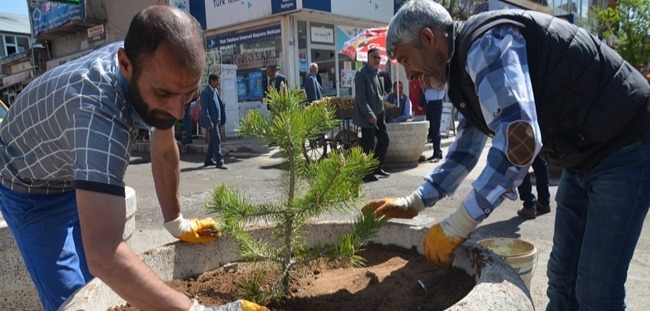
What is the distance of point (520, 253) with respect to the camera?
2172 mm

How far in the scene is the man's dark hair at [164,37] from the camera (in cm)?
114

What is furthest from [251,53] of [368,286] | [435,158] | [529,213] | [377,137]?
[368,286]

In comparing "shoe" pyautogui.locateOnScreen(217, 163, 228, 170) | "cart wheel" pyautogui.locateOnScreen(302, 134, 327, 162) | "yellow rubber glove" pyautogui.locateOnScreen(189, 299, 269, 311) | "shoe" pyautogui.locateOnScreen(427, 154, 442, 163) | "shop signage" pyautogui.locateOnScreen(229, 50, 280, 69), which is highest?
"shop signage" pyautogui.locateOnScreen(229, 50, 280, 69)

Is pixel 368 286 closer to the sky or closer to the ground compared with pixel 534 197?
closer to the sky

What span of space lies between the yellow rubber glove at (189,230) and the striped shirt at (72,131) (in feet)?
1.33

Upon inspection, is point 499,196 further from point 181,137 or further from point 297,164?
point 181,137

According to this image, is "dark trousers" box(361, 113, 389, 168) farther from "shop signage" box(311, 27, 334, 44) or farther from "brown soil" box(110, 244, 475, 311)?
"shop signage" box(311, 27, 334, 44)

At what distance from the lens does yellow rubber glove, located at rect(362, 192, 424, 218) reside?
179 centimetres

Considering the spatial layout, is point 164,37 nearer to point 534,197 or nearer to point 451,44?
point 451,44

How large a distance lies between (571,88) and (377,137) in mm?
4696


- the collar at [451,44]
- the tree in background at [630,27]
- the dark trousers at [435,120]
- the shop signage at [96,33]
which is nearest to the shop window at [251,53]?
the dark trousers at [435,120]

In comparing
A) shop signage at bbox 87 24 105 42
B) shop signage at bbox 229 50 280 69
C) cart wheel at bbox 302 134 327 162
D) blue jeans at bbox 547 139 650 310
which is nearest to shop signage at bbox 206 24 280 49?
shop signage at bbox 229 50 280 69

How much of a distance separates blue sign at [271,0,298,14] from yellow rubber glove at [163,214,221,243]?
371 inches

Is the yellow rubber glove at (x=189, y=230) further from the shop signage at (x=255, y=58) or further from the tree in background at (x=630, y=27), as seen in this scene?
the tree in background at (x=630, y=27)
